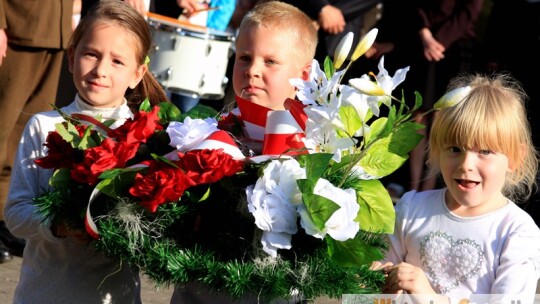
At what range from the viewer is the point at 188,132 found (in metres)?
3.12

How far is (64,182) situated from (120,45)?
72 centimetres

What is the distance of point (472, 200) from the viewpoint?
363cm

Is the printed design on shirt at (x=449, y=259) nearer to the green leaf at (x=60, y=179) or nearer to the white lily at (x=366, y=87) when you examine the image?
the white lily at (x=366, y=87)

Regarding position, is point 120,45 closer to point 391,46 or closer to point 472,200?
point 472,200

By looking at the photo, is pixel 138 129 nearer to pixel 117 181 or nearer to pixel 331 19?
pixel 117 181

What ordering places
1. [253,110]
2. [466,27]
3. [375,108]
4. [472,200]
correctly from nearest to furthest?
[375,108] < [253,110] < [472,200] < [466,27]

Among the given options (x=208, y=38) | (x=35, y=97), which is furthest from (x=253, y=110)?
(x=208, y=38)

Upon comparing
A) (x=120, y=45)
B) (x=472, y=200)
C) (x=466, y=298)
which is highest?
(x=120, y=45)

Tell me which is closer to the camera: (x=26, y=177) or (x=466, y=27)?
(x=26, y=177)

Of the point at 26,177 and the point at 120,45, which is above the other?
the point at 120,45

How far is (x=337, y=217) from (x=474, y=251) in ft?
2.89

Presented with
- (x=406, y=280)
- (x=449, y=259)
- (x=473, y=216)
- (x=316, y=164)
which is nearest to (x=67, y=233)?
(x=316, y=164)

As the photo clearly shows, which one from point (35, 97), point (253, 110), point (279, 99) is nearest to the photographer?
point (253, 110)

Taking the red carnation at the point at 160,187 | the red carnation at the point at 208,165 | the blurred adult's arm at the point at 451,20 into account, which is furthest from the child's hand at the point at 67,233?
the blurred adult's arm at the point at 451,20
